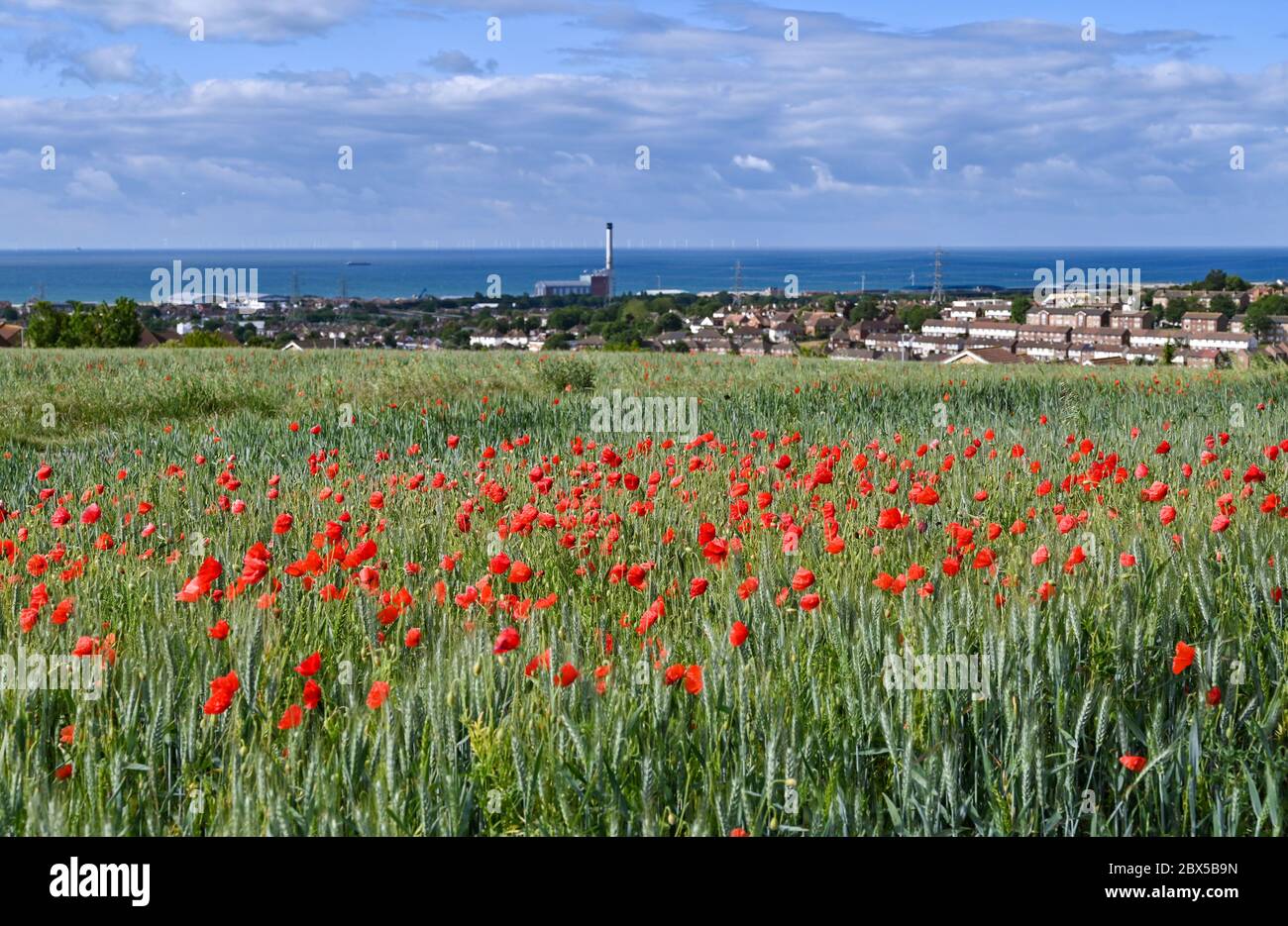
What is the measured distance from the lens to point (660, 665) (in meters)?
2.89

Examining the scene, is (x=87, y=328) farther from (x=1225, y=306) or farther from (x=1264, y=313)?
(x=1225, y=306)

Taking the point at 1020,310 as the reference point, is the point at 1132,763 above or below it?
below

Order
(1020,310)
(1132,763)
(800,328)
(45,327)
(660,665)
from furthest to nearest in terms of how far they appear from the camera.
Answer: (1020,310) < (800,328) < (45,327) < (660,665) < (1132,763)

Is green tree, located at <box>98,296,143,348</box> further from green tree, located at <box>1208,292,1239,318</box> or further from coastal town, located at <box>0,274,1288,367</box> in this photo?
green tree, located at <box>1208,292,1239,318</box>

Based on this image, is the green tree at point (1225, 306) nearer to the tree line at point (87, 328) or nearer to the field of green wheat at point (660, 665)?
the tree line at point (87, 328)

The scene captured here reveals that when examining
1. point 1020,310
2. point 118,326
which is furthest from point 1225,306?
point 118,326

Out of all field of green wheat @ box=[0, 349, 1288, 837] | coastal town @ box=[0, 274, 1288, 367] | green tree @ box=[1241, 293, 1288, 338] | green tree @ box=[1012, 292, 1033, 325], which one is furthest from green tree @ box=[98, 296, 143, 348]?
green tree @ box=[1241, 293, 1288, 338]

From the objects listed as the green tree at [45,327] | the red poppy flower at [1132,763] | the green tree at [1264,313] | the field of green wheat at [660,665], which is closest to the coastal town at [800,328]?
the green tree at [1264,313]

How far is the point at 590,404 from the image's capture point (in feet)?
41.5

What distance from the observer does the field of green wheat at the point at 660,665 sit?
2.49 meters

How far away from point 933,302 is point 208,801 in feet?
300

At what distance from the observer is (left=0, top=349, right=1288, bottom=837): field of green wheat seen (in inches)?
98.0
